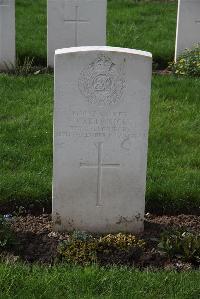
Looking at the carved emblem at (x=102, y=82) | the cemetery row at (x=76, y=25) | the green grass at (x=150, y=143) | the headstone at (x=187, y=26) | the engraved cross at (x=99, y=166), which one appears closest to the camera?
the carved emblem at (x=102, y=82)

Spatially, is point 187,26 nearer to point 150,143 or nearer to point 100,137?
point 150,143

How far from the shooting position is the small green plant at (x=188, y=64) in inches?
367

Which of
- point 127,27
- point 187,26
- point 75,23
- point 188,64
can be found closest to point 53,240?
point 188,64

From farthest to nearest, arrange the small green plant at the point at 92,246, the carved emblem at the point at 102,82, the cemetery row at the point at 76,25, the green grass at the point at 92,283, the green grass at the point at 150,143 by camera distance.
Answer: the cemetery row at the point at 76,25, the green grass at the point at 150,143, the carved emblem at the point at 102,82, the small green plant at the point at 92,246, the green grass at the point at 92,283

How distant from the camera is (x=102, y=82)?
16.8 feet

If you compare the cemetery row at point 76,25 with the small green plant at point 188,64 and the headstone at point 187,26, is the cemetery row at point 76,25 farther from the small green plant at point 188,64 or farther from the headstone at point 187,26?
the small green plant at point 188,64

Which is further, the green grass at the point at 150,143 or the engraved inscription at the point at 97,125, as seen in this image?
the green grass at the point at 150,143

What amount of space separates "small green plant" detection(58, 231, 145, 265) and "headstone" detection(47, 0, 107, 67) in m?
4.90

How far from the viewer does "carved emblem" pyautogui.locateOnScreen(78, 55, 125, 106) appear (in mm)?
5078

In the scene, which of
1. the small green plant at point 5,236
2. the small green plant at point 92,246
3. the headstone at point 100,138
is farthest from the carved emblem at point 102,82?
the small green plant at point 5,236

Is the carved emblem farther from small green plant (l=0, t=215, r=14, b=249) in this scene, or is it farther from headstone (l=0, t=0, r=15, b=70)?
headstone (l=0, t=0, r=15, b=70)

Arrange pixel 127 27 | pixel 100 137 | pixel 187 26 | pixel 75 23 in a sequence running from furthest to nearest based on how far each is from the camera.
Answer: pixel 127 27, pixel 187 26, pixel 75 23, pixel 100 137

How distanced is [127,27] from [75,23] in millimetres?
1901

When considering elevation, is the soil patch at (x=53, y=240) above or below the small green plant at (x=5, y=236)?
below
